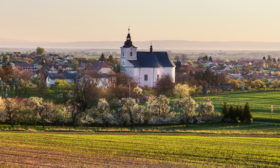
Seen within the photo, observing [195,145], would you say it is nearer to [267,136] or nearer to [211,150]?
[211,150]

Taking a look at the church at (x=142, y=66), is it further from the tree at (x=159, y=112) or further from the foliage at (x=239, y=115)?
the foliage at (x=239, y=115)

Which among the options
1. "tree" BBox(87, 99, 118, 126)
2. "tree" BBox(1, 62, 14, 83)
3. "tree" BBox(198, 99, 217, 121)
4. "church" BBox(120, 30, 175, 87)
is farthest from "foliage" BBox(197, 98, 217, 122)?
"tree" BBox(1, 62, 14, 83)

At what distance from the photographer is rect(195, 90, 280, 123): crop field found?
4953 cm

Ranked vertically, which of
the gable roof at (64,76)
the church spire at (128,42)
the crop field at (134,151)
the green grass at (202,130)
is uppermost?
the church spire at (128,42)

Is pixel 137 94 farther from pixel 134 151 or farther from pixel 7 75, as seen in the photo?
pixel 134 151

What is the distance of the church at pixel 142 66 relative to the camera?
8106 centimetres

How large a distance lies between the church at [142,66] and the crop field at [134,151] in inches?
1949

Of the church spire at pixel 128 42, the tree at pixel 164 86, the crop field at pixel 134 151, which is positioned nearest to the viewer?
the crop field at pixel 134 151

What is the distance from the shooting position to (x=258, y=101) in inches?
2549

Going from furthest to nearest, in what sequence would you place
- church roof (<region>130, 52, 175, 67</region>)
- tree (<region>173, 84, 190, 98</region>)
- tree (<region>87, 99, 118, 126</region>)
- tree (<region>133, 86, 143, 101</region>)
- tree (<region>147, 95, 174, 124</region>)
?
church roof (<region>130, 52, 175, 67</region>), tree (<region>173, 84, 190, 98</region>), tree (<region>133, 86, 143, 101</region>), tree (<region>147, 95, 174, 124</region>), tree (<region>87, 99, 118, 126</region>)

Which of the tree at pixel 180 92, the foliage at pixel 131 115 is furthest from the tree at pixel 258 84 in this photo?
the foliage at pixel 131 115

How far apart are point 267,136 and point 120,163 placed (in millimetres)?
16691

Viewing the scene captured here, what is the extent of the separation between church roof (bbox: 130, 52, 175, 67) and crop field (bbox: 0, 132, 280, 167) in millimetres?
50647

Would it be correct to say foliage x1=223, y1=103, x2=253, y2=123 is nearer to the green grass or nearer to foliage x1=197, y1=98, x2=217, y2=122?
the green grass
